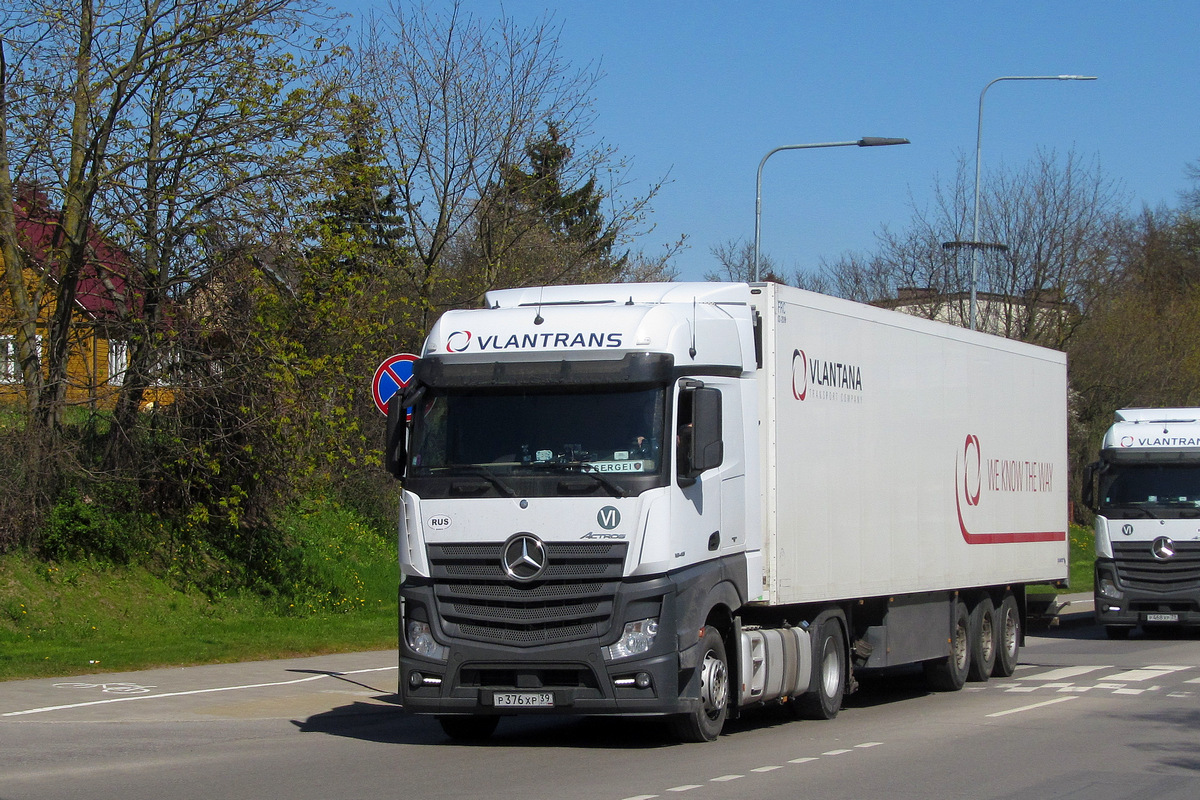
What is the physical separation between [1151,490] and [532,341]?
15.1 metres

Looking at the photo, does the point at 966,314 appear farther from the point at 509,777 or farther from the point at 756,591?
the point at 509,777

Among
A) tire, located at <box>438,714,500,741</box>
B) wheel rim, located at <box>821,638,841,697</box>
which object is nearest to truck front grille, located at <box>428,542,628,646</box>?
tire, located at <box>438,714,500,741</box>

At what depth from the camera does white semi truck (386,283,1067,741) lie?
10125 millimetres

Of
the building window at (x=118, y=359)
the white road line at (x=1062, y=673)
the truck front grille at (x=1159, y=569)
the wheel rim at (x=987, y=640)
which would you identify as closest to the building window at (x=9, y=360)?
the building window at (x=118, y=359)

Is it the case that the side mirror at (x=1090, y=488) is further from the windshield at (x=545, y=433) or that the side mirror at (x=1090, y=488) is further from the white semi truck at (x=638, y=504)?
the windshield at (x=545, y=433)

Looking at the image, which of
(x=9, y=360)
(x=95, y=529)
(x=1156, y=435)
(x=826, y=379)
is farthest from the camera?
(x=1156, y=435)

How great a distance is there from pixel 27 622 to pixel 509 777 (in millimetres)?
10579

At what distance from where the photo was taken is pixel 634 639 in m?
10.1

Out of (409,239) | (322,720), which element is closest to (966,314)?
(409,239)

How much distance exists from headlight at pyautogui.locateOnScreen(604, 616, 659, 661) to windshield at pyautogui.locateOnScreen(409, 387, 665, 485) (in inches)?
42.1

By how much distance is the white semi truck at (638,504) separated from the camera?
1012 cm

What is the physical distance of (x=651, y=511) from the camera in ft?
33.2

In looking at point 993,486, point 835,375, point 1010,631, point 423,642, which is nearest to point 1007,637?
point 1010,631

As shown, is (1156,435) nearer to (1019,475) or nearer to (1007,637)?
(1019,475)
